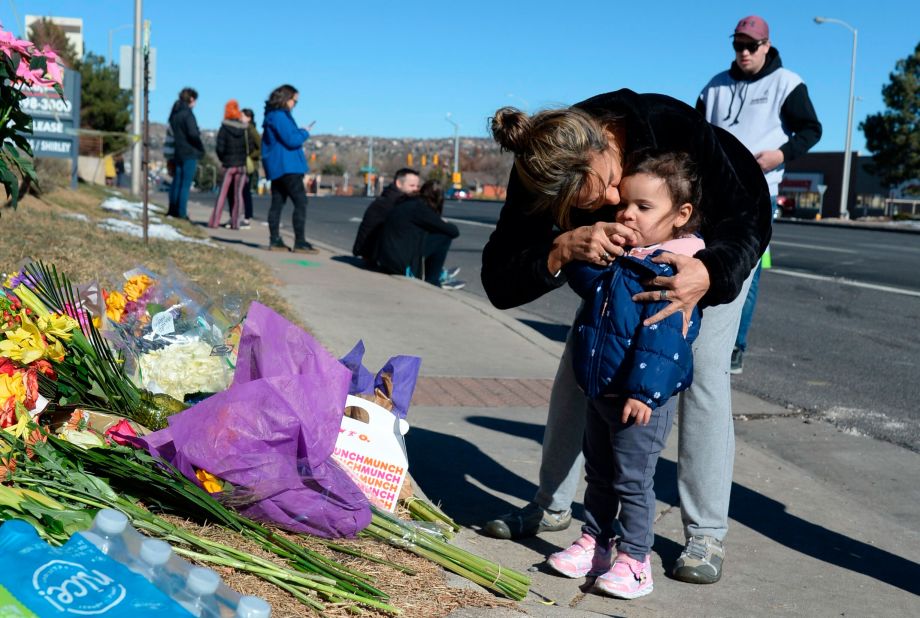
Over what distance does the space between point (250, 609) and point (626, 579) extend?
1517mm

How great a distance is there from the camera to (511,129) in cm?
296

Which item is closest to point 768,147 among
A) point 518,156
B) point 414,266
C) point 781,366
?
point 781,366

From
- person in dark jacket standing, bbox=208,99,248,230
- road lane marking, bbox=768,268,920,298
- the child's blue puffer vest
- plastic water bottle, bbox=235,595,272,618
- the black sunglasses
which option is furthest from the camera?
person in dark jacket standing, bbox=208,99,248,230

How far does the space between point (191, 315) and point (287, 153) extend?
8244mm

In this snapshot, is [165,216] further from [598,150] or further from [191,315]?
[598,150]

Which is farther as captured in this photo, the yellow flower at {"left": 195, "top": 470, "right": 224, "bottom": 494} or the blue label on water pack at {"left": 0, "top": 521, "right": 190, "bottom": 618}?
the yellow flower at {"left": 195, "top": 470, "right": 224, "bottom": 494}

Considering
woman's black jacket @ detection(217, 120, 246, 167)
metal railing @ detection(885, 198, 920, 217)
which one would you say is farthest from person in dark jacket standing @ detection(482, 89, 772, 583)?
metal railing @ detection(885, 198, 920, 217)

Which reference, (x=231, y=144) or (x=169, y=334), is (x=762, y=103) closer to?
(x=169, y=334)

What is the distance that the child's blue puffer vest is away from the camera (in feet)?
9.54

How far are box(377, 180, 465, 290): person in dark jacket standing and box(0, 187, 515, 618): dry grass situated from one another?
1.32 metres

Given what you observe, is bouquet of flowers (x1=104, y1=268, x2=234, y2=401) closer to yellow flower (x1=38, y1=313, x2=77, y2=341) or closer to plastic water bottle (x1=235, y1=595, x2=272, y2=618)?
yellow flower (x1=38, y1=313, x2=77, y2=341)

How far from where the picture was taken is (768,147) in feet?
17.7

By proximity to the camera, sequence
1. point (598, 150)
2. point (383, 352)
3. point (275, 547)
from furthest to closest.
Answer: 1. point (383, 352)
2. point (598, 150)
3. point (275, 547)

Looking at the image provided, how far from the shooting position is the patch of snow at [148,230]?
1146 cm
